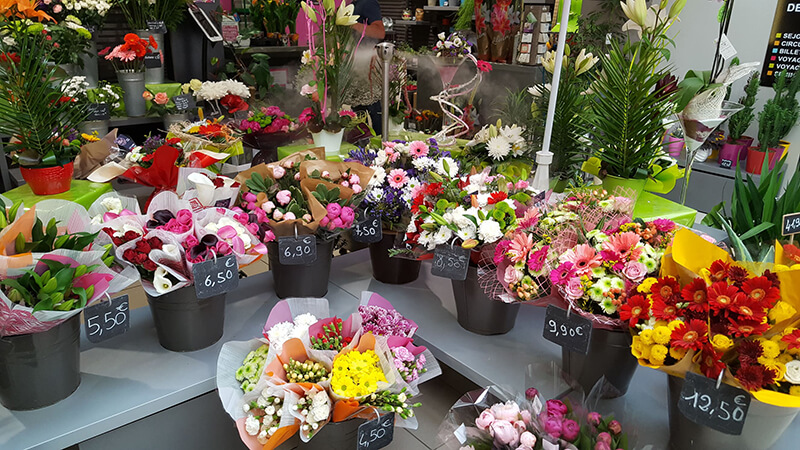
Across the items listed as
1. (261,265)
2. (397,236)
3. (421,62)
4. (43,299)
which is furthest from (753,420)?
(261,265)

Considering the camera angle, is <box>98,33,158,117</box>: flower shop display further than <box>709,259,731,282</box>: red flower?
Yes

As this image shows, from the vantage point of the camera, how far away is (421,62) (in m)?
2.96

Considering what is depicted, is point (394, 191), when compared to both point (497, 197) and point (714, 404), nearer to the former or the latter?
point (497, 197)

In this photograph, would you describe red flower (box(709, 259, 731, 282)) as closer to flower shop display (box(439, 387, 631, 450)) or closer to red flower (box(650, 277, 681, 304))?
red flower (box(650, 277, 681, 304))

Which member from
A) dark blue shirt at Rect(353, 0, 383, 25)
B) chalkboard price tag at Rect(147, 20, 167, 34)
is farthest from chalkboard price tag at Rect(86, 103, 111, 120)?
dark blue shirt at Rect(353, 0, 383, 25)

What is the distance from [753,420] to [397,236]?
3.42 feet

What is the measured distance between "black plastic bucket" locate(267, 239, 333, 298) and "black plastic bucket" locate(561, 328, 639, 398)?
0.78 m

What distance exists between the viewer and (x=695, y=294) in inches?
A: 42.4

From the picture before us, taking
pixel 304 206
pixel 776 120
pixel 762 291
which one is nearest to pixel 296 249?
pixel 304 206

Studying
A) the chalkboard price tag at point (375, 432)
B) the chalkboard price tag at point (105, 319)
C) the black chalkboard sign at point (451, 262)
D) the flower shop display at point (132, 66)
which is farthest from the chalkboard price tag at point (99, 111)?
the chalkboard price tag at point (375, 432)

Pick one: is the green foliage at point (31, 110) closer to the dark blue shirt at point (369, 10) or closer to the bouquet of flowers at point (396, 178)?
the bouquet of flowers at point (396, 178)

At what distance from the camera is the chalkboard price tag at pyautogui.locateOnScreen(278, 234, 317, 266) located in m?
1.60

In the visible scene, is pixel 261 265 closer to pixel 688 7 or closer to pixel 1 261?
pixel 1 261

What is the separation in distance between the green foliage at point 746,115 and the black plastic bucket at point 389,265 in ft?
10.7
